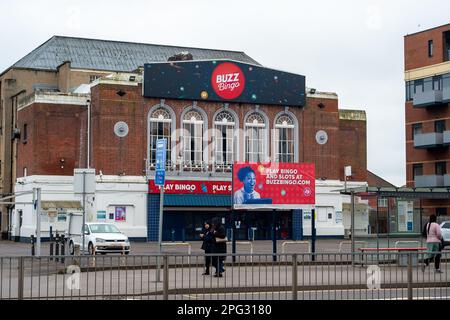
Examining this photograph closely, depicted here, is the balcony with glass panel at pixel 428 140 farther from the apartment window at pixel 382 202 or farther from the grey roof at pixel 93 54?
the apartment window at pixel 382 202

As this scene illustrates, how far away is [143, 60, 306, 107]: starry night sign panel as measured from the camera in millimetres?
55688

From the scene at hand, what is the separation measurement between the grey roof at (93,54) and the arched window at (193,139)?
1548 centimetres

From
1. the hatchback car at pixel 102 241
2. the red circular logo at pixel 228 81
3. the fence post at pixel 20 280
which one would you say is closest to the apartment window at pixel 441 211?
the red circular logo at pixel 228 81

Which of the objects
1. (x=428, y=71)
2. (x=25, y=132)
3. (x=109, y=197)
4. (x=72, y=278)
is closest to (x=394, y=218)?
(x=72, y=278)

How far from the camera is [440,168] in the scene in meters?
71.2

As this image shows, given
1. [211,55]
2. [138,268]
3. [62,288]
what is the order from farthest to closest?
[211,55], [138,268], [62,288]

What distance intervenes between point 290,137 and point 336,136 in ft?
11.8

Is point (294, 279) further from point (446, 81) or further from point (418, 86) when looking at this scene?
point (418, 86)

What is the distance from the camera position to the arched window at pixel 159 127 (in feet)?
184

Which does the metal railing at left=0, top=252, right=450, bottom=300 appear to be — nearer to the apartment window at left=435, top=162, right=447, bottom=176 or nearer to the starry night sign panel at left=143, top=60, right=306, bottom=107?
the starry night sign panel at left=143, top=60, right=306, bottom=107

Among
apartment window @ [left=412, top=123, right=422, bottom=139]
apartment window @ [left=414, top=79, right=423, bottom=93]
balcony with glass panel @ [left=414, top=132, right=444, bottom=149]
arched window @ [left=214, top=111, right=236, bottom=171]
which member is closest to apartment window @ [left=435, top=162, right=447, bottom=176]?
balcony with glass panel @ [left=414, top=132, right=444, bottom=149]
